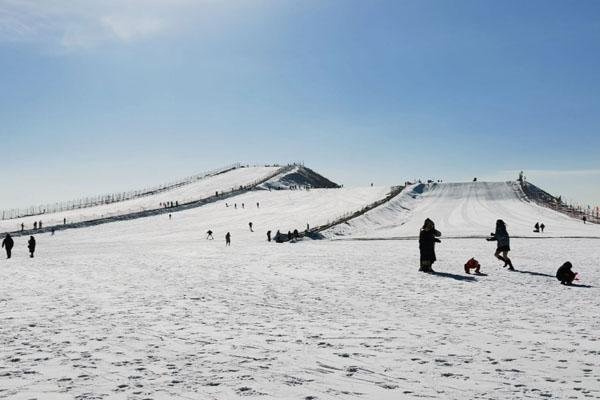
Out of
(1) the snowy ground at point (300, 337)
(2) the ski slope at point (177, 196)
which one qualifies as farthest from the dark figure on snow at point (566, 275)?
(2) the ski slope at point (177, 196)

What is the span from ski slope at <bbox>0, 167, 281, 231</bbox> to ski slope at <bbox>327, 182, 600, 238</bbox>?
38.4m

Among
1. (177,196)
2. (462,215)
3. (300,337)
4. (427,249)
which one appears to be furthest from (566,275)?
(177,196)

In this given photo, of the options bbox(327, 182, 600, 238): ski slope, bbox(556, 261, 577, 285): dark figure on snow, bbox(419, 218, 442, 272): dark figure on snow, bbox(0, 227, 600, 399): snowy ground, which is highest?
bbox(327, 182, 600, 238): ski slope

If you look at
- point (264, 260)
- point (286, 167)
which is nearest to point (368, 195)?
point (286, 167)

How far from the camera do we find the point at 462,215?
65.0m

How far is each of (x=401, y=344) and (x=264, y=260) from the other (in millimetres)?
15378

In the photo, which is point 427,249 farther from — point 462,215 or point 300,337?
point 462,215

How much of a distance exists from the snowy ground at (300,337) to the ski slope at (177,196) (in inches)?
2400

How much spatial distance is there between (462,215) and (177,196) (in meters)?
57.6

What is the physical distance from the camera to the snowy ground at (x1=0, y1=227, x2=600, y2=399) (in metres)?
5.73

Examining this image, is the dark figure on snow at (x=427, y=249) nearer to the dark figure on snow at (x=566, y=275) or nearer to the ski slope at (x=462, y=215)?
the dark figure on snow at (x=566, y=275)

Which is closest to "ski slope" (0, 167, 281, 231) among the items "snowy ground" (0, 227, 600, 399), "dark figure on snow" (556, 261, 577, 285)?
"snowy ground" (0, 227, 600, 399)

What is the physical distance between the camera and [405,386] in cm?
570

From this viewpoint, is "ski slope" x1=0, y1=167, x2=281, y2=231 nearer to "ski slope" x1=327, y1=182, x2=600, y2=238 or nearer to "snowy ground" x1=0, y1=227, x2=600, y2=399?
"ski slope" x1=327, y1=182, x2=600, y2=238
